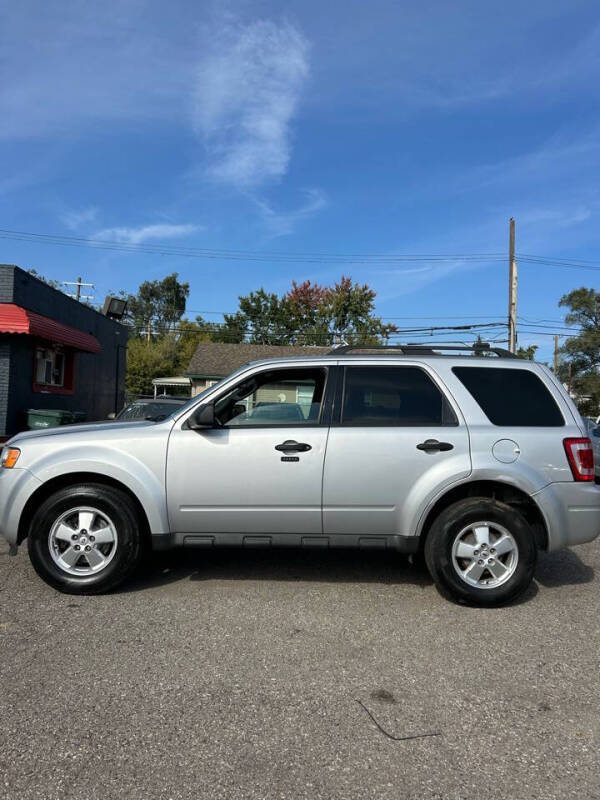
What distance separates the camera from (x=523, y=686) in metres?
3.47

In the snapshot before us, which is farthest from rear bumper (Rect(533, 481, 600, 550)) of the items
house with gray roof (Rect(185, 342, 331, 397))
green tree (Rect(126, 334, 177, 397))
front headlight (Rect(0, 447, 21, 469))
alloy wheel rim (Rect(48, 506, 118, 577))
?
green tree (Rect(126, 334, 177, 397))

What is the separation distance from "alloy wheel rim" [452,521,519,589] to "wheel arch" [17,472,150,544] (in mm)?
2429

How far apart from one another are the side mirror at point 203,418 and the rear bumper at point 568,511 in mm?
2556

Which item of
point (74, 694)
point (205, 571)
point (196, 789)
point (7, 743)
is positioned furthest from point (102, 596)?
point (196, 789)

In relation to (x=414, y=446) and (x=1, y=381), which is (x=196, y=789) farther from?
(x=1, y=381)

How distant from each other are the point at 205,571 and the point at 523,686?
9.54 ft

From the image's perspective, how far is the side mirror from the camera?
478 cm

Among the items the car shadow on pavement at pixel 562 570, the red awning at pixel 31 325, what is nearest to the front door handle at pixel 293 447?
the car shadow on pavement at pixel 562 570

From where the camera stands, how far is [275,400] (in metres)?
5.16

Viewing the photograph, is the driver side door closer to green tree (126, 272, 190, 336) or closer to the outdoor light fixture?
the outdoor light fixture

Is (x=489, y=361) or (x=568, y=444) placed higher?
(x=489, y=361)

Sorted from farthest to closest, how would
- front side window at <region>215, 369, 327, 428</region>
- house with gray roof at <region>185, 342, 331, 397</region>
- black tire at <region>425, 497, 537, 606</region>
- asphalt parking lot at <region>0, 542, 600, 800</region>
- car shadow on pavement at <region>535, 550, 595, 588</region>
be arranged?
house with gray roof at <region>185, 342, 331, 397</region> < car shadow on pavement at <region>535, 550, 595, 588</region> < front side window at <region>215, 369, 327, 428</region> < black tire at <region>425, 497, 537, 606</region> < asphalt parking lot at <region>0, 542, 600, 800</region>

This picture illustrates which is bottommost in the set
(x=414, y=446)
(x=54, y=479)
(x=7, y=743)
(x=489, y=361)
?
(x=7, y=743)

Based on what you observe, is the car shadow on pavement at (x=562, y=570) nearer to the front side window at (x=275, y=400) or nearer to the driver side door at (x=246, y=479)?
the driver side door at (x=246, y=479)
